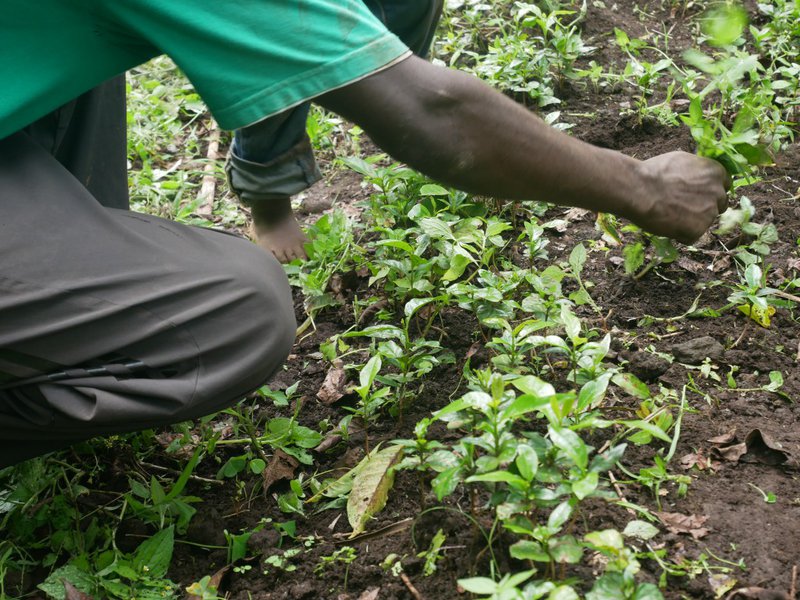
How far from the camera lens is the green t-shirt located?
5.45 ft

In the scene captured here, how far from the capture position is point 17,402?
193 cm

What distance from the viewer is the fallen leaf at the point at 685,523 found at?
6.02 feet

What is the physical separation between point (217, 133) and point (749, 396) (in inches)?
106

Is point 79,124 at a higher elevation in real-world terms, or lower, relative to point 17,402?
higher

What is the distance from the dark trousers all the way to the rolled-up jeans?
92 cm

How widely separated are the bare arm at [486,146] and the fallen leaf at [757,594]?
2.74 feet

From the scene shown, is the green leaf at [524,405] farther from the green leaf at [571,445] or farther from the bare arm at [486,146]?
the bare arm at [486,146]

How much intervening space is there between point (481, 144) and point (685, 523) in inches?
33.5

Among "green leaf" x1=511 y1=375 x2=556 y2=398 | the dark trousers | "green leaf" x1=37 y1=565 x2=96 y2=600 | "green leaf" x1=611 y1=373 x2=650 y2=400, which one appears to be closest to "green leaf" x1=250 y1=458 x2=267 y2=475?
the dark trousers

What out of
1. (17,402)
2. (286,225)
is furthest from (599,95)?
(17,402)

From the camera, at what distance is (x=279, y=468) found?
2.25 m

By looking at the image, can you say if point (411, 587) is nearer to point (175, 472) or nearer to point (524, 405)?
point (524, 405)

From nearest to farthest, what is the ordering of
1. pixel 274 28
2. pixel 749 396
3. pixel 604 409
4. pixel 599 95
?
pixel 274 28
pixel 604 409
pixel 749 396
pixel 599 95

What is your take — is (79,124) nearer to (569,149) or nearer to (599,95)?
(569,149)
